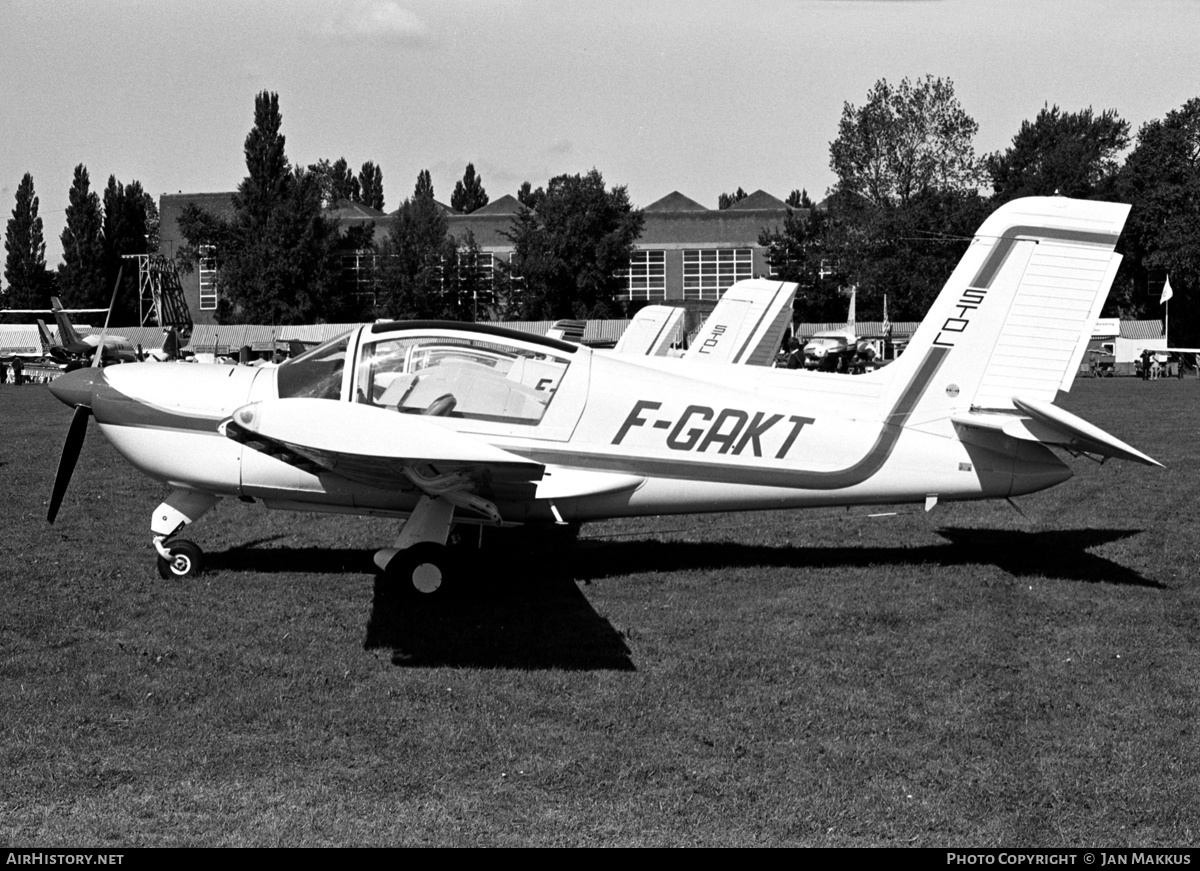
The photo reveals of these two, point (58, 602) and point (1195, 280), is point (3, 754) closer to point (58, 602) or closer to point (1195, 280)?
point (58, 602)

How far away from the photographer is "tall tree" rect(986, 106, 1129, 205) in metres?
76.2

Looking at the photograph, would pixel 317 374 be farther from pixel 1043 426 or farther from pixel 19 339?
pixel 19 339

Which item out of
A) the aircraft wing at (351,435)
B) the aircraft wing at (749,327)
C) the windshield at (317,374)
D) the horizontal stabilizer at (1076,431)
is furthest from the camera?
the aircraft wing at (749,327)

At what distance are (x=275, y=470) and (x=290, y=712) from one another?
294 centimetres

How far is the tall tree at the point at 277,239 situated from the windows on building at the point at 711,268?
85.2 feet

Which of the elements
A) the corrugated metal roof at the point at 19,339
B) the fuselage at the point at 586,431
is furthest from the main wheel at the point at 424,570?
the corrugated metal roof at the point at 19,339

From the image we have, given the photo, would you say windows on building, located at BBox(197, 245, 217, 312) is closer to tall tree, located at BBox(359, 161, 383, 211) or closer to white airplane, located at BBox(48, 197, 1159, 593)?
tall tree, located at BBox(359, 161, 383, 211)

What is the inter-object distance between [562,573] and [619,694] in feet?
9.59

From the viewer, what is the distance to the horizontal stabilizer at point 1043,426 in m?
7.77

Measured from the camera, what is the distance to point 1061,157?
7631 centimetres

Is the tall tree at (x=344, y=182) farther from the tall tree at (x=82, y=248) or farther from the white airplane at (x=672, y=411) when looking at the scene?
the white airplane at (x=672, y=411)

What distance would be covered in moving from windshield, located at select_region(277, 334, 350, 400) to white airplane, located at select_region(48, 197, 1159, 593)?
0.05 ft

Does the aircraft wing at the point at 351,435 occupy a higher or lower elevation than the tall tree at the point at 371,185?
lower

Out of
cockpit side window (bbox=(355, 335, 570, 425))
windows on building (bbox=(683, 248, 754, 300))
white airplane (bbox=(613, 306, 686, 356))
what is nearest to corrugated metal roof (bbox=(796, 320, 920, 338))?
windows on building (bbox=(683, 248, 754, 300))
